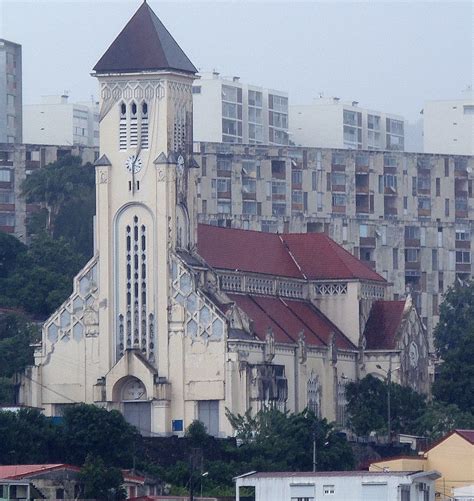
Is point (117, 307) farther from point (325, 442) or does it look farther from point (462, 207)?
point (462, 207)

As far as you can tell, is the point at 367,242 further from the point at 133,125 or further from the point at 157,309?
the point at 157,309

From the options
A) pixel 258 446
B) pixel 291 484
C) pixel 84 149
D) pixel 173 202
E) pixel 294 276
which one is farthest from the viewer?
pixel 84 149

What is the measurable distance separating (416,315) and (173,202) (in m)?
15.9

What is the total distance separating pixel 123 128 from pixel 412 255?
55364 mm

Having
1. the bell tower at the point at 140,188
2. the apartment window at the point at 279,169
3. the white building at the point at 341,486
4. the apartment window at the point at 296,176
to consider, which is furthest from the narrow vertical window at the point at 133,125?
the apartment window at the point at 296,176

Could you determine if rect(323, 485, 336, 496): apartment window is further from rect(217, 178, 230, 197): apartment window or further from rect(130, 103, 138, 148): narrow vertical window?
rect(217, 178, 230, 197): apartment window

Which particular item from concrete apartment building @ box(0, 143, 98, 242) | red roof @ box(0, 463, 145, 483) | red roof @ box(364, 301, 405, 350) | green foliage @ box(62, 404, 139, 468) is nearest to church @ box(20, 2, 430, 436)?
red roof @ box(364, 301, 405, 350)

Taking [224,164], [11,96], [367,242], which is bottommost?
[367,242]

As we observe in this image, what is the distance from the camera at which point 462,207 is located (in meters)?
184

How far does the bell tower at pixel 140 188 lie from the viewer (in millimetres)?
126688

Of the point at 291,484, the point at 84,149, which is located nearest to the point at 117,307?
the point at 291,484

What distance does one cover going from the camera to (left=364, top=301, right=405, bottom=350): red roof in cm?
13535

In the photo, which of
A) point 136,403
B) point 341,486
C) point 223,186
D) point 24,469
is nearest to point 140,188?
point 136,403

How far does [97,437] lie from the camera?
11519 centimetres
